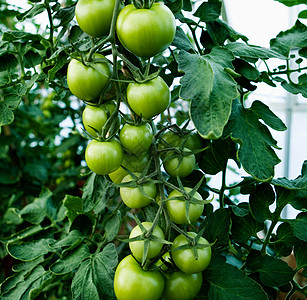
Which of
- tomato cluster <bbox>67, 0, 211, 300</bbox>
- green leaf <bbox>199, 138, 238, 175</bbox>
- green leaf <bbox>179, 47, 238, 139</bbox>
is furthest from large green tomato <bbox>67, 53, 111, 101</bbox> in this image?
green leaf <bbox>199, 138, 238, 175</bbox>

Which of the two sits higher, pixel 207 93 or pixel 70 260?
pixel 207 93

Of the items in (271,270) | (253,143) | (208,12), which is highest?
(208,12)

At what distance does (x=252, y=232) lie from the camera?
0.58 m

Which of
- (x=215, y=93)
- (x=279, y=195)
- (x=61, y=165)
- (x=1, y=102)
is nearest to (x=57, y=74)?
(x=1, y=102)

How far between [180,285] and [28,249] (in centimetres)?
40

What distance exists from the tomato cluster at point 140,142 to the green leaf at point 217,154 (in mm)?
102

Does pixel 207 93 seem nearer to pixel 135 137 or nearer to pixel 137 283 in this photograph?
pixel 135 137

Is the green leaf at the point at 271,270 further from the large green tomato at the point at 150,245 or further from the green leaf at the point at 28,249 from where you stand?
the green leaf at the point at 28,249

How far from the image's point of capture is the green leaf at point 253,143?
43 centimetres

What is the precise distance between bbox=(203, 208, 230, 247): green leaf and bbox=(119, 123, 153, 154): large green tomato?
17 cm

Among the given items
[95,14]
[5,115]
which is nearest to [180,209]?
[95,14]

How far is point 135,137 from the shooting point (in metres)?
0.44

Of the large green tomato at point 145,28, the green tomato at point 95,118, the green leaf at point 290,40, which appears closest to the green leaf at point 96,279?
the green tomato at point 95,118

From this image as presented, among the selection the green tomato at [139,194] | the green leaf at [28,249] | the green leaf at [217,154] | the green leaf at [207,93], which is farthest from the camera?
the green leaf at [28,249]
